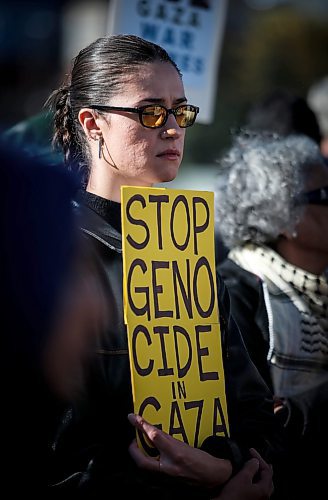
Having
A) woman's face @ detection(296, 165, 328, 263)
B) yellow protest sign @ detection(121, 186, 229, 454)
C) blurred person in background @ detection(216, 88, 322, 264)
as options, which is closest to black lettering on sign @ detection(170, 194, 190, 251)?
yellow protest sign @ detection(121, 186, 229, 454)

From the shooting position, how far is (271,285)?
2918 mm

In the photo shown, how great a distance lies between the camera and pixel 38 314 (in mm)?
1494

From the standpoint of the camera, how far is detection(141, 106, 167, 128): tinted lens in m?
1.93

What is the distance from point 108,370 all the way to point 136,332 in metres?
0.10

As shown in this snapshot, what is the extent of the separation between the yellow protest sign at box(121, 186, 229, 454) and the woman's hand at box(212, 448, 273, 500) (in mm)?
99

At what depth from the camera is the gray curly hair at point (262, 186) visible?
3043 millimetres

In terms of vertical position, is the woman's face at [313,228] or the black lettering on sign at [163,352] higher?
the woman's face at [313,228]

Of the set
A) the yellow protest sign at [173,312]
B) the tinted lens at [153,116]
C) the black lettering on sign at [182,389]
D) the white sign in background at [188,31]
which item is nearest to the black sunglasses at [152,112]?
the tinted lens at [153,116]

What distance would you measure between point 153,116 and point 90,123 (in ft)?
0.53

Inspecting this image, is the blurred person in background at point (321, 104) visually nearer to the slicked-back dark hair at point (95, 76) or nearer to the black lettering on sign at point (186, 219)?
the slicked-back dark hair at point (95, 76)

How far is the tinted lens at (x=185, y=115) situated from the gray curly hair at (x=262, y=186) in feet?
3.47

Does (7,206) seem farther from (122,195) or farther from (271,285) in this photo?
(271,285)

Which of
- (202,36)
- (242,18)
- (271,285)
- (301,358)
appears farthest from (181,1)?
(242,18)

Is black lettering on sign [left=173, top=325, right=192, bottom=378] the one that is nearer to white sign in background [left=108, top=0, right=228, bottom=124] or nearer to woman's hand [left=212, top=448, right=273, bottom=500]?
woman's hand [left=212, top=448, right=273, bottom=500]
